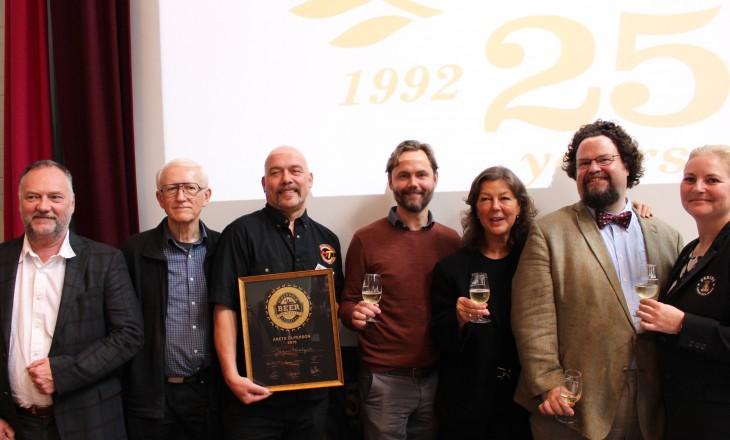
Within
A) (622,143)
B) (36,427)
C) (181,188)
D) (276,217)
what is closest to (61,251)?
(181,188)

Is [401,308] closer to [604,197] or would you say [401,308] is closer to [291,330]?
[291,330]

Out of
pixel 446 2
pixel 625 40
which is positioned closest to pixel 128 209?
pixel 446 2

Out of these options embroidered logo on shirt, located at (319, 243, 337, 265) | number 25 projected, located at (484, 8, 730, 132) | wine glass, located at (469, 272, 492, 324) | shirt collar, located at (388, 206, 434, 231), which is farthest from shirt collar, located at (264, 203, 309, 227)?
number 25 projected, located at (484, 8, 730, 132)

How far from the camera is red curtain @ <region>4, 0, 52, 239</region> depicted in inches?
131

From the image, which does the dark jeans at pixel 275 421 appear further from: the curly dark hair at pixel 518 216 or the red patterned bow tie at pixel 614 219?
the red patterned bow tie at pixel 614 219

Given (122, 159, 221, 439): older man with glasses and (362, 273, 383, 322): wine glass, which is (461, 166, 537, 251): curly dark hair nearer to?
(362, 273, 383, 322): wine glass

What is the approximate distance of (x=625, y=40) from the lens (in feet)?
9.61

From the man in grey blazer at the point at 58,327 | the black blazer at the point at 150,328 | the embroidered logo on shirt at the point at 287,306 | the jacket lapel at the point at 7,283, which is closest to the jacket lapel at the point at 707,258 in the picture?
the embroidered logo on shirt at the point at 287,306

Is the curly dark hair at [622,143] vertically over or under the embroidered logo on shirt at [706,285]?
over

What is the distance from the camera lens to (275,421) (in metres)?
2.42

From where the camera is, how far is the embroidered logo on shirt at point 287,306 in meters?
2.40

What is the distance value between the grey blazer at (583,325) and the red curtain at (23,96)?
10.4 ft

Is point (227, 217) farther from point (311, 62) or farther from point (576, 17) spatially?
point (576, 17)

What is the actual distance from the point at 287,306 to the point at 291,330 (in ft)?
0.40
